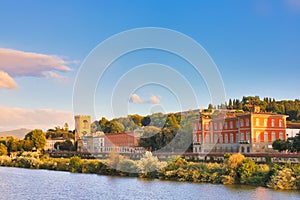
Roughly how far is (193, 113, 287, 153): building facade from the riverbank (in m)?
11.6

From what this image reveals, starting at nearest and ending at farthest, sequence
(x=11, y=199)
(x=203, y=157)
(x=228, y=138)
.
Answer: (x=11, y=199) < (x=203, y=157) < (x=228, y=138)

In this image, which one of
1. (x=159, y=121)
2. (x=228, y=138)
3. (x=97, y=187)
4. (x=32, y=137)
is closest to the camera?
(x=97, y=187)

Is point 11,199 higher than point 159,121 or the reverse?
the reverse

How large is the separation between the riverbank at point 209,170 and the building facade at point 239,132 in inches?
457

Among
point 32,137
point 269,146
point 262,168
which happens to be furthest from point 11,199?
point 32,137

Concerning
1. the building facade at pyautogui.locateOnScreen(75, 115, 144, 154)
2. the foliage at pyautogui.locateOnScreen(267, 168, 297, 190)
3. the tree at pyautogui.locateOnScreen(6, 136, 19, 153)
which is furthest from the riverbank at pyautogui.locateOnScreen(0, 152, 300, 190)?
the tree at pyautogui.locateOnScreen(6, 136, 19, 153)

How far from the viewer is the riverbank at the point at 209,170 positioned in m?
29.0

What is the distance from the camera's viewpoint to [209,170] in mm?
34500

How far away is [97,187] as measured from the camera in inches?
1261

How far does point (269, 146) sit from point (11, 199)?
1252 inches

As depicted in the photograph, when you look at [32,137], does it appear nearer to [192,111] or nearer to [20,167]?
[20,167]

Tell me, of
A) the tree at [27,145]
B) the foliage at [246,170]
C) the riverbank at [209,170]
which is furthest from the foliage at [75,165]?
the tree at [27,145]

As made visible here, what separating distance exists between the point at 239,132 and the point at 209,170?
1708 cm

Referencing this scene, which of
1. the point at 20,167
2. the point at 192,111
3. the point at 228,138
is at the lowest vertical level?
the point at 20,167
